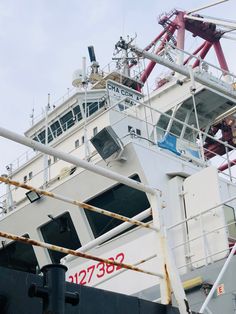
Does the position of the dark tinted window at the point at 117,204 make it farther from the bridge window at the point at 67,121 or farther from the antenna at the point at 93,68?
the antenna at the point at 93,68

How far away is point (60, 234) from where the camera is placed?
37.4 ft

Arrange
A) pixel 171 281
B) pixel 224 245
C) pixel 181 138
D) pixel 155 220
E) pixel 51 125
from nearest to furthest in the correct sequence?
pixel 171 281 → pixel 155 220 → pixel 224 245 → pixel 181 138 → pixel 51 125

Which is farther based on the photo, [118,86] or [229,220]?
[118,86]

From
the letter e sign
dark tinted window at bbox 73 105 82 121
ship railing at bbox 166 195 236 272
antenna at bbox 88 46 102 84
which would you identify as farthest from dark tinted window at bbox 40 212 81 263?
antenna at bbox 88 46 102 84

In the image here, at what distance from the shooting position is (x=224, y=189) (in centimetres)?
1107

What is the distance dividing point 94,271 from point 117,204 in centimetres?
137

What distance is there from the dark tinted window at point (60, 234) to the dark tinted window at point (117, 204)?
0.63 m

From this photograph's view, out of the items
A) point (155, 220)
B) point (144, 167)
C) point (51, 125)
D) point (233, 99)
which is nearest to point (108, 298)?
point (155, 220)

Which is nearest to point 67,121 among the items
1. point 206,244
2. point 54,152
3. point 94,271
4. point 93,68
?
point 93,68

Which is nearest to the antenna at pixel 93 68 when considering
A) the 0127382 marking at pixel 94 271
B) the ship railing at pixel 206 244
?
the ship railing at pixel 206 244

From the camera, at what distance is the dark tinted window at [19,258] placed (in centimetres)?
1222

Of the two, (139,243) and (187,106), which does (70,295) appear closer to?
(139,243)

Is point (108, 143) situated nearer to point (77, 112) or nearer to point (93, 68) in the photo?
point (77, 112)

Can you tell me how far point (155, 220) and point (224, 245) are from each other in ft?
15.1
